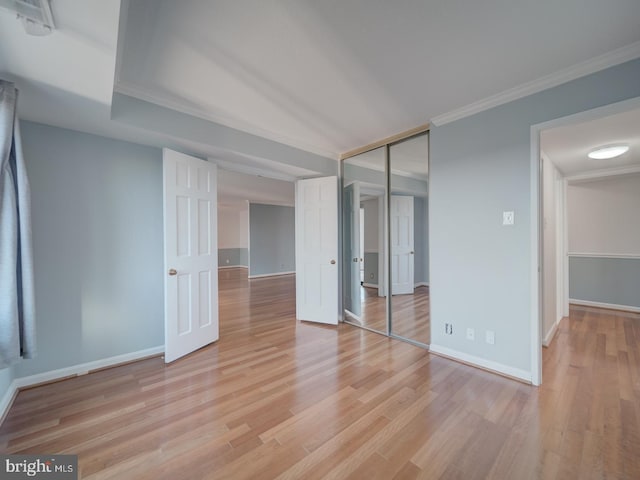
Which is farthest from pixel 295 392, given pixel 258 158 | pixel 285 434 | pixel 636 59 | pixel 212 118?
pixel 636 59

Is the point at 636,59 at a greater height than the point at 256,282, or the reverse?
the point at 636,59

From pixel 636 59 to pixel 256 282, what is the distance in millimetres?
7377

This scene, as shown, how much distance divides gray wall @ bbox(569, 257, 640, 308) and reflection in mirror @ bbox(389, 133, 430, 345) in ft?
8.20

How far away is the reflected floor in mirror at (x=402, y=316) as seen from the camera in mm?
3355

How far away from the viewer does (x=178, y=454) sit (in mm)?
1462

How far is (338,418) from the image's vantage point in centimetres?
176

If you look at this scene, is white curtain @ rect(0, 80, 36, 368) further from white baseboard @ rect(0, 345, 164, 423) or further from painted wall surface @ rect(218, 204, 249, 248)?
painted wall surface @ rect(218, 204, 249, 248)

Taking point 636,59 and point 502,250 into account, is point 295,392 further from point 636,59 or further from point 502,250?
point 636,59

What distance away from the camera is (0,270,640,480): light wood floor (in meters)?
1.39

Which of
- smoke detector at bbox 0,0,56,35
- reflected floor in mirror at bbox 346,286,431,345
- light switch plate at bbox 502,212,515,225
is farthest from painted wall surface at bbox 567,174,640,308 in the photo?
smoke detector at bbox 0,0,56,35

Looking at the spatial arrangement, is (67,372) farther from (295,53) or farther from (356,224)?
(356,224)

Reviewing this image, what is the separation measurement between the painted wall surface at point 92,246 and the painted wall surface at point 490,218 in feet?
9.71

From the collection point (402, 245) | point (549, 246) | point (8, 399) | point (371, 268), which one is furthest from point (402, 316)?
point (8, 399)

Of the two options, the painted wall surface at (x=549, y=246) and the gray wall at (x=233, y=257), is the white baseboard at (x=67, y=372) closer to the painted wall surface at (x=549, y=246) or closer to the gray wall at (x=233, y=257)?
the painted wall surface at (x=549, y=246)
